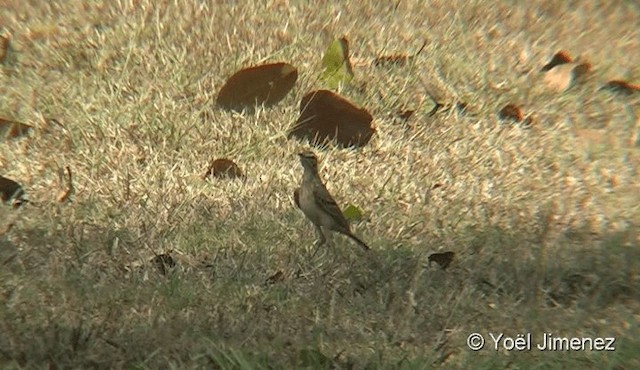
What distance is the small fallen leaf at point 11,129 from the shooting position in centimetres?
457

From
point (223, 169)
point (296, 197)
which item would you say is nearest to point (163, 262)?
point (296, 197)

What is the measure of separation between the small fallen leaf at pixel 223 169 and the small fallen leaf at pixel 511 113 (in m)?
1.22

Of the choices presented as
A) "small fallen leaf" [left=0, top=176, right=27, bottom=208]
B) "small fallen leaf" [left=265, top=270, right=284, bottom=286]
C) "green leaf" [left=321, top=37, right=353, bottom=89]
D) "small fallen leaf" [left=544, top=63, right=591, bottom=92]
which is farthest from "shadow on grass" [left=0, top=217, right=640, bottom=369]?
"small fallen leaf" [left=544, top=63, right=591, bottom=92]

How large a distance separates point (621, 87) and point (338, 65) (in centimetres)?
121

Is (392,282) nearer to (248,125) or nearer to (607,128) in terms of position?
(248,125)

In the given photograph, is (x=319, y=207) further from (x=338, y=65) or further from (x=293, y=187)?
(x=338, y=65)

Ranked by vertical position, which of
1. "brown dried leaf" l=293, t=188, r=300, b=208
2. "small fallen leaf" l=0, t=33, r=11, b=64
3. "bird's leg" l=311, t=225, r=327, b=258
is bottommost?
"bird's leg" l=311, t=225, r=327, b=258

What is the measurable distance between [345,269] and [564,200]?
1.01 m

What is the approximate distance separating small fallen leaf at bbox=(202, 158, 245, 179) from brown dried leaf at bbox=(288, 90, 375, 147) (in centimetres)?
37

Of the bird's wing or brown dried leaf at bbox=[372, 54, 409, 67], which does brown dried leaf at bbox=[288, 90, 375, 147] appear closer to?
brown dried leaf at bbox=[372, 54, 409, 67]

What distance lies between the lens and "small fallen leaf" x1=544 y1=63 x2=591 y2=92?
209 inches

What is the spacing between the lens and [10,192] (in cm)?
405

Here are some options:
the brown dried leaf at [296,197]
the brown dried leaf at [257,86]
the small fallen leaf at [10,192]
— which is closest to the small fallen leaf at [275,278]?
the brown dried leaf at [296,197]

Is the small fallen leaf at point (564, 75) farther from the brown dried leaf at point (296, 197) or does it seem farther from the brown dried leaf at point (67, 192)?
the brown dried leaf at point (67, 192)
